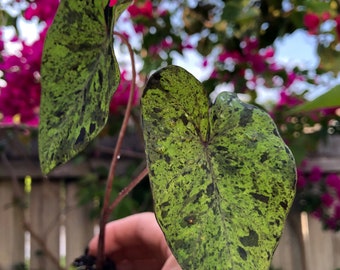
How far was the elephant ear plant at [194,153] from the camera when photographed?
33 cm

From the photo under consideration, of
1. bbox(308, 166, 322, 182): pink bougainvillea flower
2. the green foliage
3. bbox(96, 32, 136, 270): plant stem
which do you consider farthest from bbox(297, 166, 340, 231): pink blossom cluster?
bbox(96, 32, 136, 270): plant stem

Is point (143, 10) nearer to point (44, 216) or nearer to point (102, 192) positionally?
point (102, 192)

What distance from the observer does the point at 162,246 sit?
1.98ft

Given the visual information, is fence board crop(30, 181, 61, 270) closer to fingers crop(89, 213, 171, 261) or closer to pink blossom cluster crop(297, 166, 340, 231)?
pink blossom cluster crop(297, 166, 340, 231)

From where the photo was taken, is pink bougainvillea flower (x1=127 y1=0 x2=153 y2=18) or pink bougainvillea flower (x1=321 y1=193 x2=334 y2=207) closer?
pink bougainvillea flower (x1=127 y1=0 x2=153 y2=18)

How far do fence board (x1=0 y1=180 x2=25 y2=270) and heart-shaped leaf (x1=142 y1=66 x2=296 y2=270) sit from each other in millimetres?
1640

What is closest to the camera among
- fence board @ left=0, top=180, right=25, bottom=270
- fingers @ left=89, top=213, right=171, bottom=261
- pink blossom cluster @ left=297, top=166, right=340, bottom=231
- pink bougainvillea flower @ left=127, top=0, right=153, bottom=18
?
fingers @ left=89, top=213, right=171, bottom=261

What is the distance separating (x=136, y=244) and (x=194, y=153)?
0.34 metres

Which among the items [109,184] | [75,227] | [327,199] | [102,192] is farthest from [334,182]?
[109,184]

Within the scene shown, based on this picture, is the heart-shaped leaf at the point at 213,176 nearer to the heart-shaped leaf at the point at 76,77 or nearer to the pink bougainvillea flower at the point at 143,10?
the heart-shaped leaf at the point at 76,77

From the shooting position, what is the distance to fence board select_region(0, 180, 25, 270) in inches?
75.4

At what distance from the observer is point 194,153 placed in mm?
375

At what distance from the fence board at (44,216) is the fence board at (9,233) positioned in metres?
0.05

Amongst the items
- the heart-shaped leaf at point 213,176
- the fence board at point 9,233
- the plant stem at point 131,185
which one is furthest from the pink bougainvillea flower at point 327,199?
the heart-shaped leaf at point 213,176
